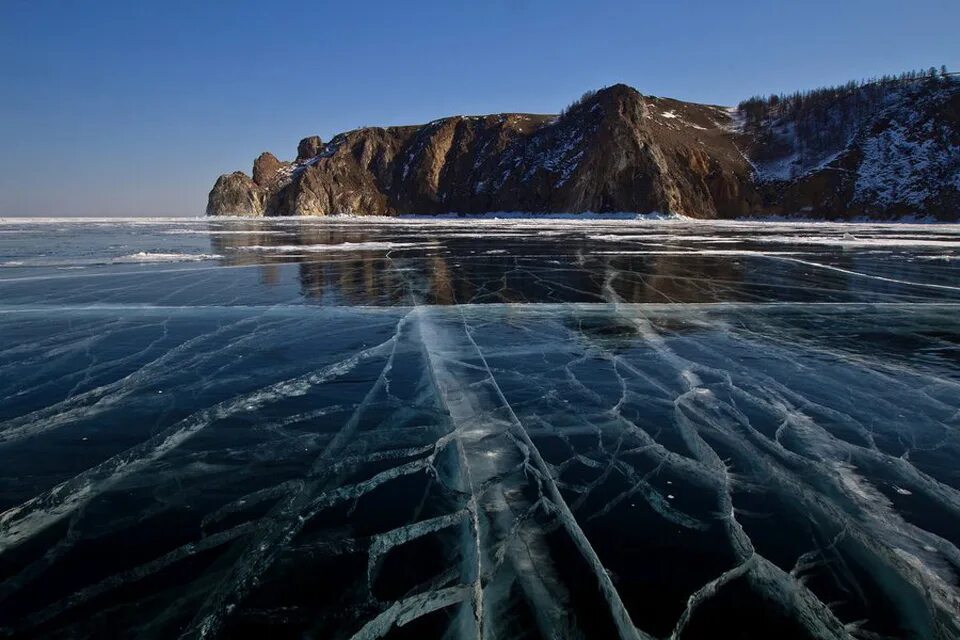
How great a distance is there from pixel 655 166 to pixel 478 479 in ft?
219

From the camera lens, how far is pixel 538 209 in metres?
73.1

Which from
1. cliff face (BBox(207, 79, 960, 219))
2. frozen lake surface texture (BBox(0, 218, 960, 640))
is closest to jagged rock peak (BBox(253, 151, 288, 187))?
cliff face (BBox(207, 79, 960, 219))

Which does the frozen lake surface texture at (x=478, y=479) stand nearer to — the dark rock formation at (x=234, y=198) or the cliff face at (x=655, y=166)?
the cliff face at (x=655, y=166)

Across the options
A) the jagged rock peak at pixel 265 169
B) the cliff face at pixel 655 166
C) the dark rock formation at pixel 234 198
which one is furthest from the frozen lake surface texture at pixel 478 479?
the jagged rock peak at pixel 265 169

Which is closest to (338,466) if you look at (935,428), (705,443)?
(705,443)

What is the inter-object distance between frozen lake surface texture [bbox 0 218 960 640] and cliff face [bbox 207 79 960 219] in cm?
6100

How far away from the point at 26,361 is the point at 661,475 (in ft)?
20.1

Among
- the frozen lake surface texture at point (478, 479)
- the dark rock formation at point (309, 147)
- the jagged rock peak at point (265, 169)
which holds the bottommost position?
the frozen lake surface texture at point (478, 479)

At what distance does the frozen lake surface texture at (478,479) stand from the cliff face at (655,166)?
61003mm

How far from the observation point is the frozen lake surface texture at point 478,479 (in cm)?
200

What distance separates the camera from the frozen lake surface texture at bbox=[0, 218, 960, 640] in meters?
2.00

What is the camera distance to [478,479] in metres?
2.96

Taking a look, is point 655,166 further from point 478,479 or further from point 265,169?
point 265,169

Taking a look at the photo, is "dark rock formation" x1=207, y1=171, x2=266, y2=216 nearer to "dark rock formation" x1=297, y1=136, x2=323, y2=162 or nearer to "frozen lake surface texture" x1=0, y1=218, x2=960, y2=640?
"dark rock formation" x1=297, y1=136, x2=323, y2=162
